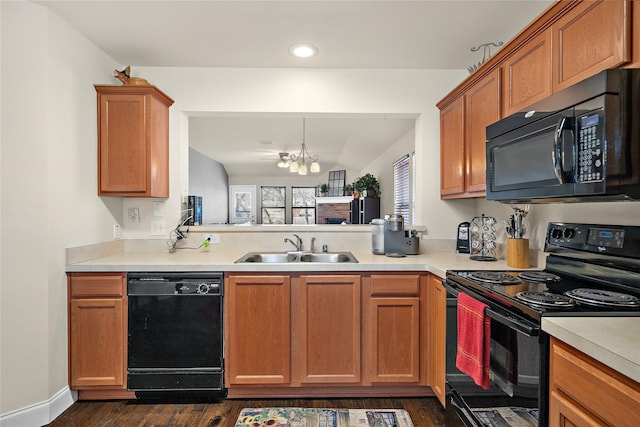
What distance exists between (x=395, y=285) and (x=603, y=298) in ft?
3.60

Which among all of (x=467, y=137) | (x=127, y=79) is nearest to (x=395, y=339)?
(x=467, y=137)

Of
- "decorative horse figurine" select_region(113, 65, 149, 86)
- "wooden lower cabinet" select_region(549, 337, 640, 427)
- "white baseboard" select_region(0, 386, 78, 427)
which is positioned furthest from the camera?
"decorative horse figurine" select_region(113, 65, 149, 86)

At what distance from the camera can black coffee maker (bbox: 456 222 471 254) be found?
2611 mm

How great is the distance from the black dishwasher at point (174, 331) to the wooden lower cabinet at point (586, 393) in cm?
174

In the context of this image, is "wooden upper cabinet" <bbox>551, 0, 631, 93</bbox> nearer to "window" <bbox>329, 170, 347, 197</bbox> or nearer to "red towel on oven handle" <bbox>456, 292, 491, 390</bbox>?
"red towel on oven handle" <bbox>456, 292, 491, 390</bbox>

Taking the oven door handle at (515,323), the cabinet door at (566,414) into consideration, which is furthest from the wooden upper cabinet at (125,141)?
the cabinet door at (566,414)

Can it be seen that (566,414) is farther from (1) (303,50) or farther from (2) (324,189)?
(2) (324,189)

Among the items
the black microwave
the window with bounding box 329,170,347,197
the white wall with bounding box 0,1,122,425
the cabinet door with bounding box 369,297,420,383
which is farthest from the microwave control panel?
the window with bounding box 329,170,347,197

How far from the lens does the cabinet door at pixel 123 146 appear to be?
245cm

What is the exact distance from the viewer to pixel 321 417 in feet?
6.69

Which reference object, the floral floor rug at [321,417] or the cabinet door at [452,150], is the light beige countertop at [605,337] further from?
the cabinet door at [452,150]

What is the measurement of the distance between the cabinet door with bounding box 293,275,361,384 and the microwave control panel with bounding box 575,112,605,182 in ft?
4.37

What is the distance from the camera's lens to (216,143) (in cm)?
620

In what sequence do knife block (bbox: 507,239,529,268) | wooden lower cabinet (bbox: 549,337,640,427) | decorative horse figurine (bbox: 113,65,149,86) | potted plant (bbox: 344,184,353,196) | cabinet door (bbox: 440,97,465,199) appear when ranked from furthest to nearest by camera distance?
potted plant (bbox: 344,184,353,196), decorative horse figurine (bbox: 113,65,149,86), cabinet door (bbox: 440,97,465,199), knife block (bbox: 507,239,529,268), wooden lower cabinet (bbox: 549,337,640,427)
